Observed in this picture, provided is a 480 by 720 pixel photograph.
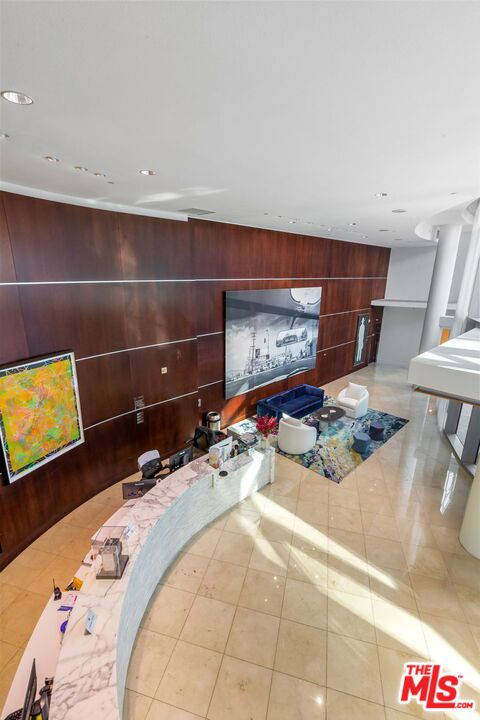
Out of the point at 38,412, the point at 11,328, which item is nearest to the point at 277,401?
the point at 38,412

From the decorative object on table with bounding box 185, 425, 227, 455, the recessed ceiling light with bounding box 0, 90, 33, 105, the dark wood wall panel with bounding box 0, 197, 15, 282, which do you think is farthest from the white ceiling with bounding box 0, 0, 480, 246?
the decorative object on table with bounding box 185, 425, 227, 455

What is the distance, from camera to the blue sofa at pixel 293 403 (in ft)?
26.2

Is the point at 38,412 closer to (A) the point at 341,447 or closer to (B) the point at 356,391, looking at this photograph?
(A) the point at 341,447

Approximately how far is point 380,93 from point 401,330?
42.4 ft

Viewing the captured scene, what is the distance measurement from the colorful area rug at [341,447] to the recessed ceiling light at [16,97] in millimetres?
6250

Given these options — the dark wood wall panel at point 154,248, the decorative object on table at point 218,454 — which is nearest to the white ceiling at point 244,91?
the dark wood wall panel at point 154,248

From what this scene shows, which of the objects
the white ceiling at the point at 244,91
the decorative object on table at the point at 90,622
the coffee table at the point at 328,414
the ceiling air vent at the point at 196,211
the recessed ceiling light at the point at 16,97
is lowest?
the coffee table at the point at 328,414

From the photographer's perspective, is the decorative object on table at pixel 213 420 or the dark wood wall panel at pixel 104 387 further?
the decorative object on table at pixel 213 420

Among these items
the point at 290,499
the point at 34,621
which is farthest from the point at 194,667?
the point at 290,499

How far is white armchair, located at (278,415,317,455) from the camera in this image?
21.5 ft

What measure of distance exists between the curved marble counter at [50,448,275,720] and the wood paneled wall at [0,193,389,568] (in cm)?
A: 164

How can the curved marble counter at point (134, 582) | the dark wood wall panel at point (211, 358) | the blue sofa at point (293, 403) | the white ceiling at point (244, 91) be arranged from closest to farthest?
the white ceiling at point (244, 91) < the curved marble counter at point (134, 582) < the dark wood wall panel at point (211, 358) < the blue sofa at point (293, 403)

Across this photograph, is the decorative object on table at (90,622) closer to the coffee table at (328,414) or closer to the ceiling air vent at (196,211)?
the ceiling air vent at (196,211)

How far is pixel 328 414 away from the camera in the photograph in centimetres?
834
